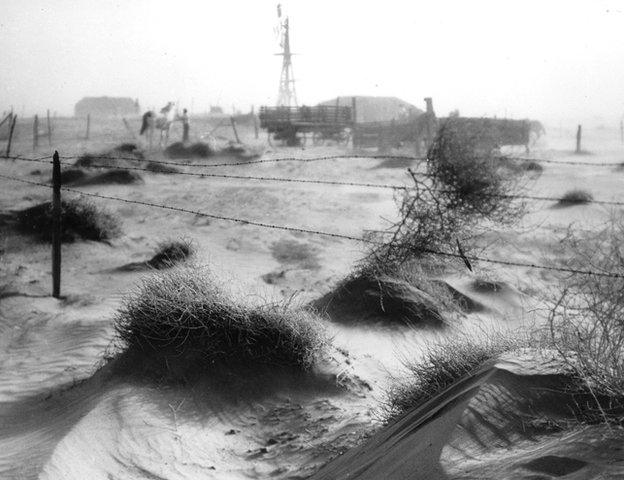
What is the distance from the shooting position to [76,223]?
1224 cm

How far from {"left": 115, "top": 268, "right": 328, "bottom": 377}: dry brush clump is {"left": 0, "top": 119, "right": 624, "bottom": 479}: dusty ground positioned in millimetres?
261

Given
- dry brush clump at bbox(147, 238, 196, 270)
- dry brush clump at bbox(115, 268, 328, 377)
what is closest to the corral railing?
dry brush clump at bbox(147, 238, 196, 270)

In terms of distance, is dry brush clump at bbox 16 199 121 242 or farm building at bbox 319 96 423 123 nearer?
dry brush clump at bbox 16 199 121 242

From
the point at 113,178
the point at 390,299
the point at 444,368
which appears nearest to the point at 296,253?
the point at 390,299

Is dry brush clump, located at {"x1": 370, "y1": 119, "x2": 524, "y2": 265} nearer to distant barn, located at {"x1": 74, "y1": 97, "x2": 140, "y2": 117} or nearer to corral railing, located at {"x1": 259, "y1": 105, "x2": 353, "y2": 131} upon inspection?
corral railing, located at {"x1": 259, "y1": 105, "x2": 353, "y2": 131}

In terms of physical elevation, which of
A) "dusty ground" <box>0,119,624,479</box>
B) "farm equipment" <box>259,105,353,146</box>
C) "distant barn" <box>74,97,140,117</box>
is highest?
"distant barn" <box>74,97,140,117</box>

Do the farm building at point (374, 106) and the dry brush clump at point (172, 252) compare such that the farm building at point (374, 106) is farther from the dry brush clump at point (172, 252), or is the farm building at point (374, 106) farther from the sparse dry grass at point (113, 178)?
the dry brush clump at point (172, 252)

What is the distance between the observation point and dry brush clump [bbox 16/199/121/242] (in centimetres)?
1212

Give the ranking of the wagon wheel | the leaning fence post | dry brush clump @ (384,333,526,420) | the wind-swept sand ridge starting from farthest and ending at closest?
the wagon wheel, the leaning fence post, dry brush clump @ (384,333,526,420), the wind-swept sand ridge

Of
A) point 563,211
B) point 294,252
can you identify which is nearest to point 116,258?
point 294,252

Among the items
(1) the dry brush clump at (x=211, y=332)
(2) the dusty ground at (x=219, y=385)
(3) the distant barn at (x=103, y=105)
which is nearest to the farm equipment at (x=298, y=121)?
(2) the dusty ground at (x=219, y=385)

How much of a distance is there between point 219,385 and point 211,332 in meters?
0.51

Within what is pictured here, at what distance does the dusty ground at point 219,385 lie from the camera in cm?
470

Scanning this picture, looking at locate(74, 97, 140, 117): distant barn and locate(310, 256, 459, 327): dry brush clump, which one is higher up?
locate(74, 97, 140, 117): distant barn
